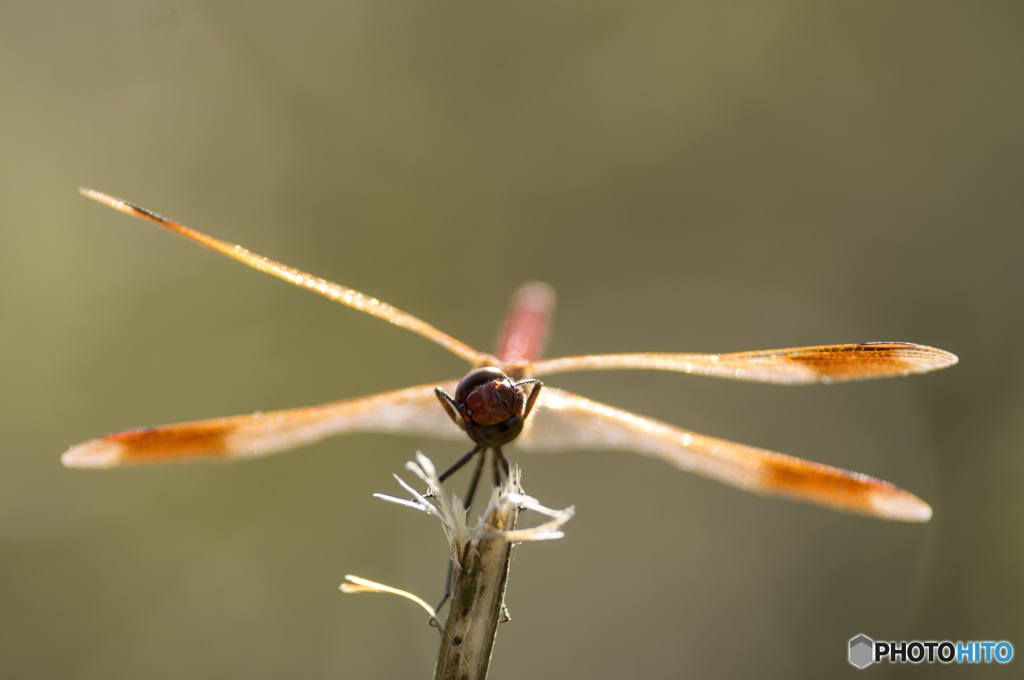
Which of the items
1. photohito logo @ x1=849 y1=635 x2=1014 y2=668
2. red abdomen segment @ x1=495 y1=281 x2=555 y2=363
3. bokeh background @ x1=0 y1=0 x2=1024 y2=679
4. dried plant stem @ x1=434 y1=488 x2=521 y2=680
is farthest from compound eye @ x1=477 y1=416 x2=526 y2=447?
bokeh background @ x1=0 y1=0 x2=1024 y2=679

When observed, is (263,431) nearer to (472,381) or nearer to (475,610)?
(472,381)

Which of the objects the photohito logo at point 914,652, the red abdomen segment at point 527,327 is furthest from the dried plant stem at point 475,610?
the photohito logo at point 914,652

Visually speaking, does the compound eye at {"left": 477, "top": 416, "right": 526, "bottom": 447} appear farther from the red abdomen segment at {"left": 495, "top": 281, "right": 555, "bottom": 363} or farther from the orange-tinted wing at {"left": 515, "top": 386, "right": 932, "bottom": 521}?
the red abdomen segment at {"left": 495, "top": 281, "right": 555, "bottom": 363}

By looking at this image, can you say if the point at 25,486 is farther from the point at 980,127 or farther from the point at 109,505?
the point at 980,127

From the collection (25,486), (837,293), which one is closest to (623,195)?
(837,293)

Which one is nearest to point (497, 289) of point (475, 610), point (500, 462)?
point (500, 462)
